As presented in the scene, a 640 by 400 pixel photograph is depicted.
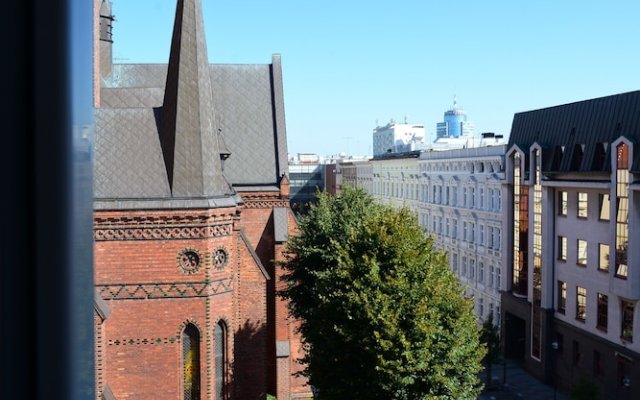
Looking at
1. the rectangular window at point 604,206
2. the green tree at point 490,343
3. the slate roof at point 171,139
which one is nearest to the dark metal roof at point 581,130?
the rectangular window at point 604,206

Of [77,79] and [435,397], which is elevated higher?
[77,79]

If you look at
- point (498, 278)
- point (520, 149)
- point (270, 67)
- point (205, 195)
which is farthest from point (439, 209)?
point (205, 195)

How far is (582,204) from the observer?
36344 millimetres

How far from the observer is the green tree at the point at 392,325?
17.6 metres

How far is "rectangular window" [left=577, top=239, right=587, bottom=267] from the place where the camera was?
35.9m

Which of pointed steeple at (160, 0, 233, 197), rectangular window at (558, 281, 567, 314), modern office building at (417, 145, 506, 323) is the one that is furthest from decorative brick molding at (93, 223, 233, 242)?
modern office building at (417, 145, 506, 323)

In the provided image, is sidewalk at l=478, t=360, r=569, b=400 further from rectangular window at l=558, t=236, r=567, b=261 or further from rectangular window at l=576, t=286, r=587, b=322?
rectangular window at l=558, t=236, r=567, b=261

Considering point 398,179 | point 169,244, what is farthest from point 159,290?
point 398,179

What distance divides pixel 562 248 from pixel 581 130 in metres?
6.64

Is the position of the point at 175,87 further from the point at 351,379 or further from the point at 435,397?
the point at 435,397

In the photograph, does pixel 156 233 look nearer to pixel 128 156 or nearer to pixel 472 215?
pixel 128 156

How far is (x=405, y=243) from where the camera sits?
1989 centimetres

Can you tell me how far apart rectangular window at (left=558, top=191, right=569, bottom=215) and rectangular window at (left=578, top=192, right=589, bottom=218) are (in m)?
1.18

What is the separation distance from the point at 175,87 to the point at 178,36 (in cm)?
163
